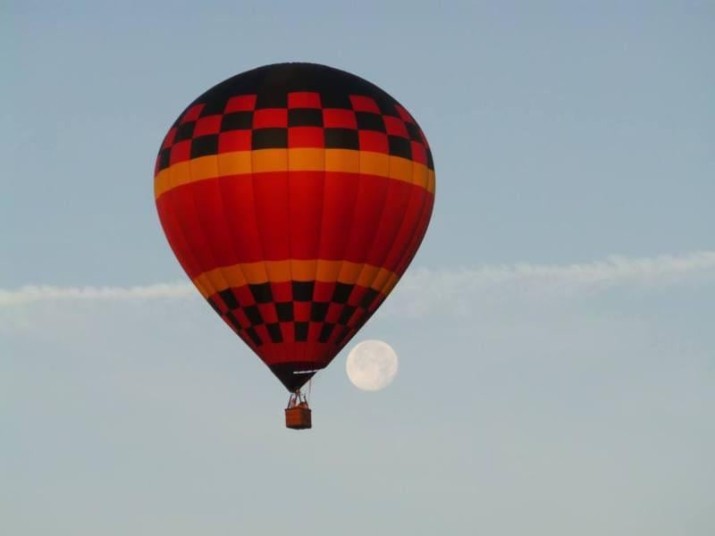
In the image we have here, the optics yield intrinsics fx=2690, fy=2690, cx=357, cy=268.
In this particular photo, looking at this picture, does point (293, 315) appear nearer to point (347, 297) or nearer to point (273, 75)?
point (347, 297)

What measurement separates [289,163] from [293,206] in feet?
2.89

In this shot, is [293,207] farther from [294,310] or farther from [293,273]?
[294,310]

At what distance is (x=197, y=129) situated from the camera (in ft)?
182

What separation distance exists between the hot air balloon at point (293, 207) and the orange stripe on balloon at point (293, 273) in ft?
0.07

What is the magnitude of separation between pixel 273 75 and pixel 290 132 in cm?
161

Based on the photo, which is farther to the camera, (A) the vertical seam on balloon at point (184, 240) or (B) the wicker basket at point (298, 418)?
(A) the vertical seam on balloon at point (184, 240)

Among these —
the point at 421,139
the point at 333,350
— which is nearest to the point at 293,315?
the point at 333,350

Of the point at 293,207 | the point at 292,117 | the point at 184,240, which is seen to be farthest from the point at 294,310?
the point at 292,117

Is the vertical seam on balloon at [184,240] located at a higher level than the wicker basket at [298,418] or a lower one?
higher

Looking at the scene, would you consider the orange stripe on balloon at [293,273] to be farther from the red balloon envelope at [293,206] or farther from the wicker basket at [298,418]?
the wicker basket at [298,418]

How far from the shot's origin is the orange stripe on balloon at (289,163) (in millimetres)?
54750

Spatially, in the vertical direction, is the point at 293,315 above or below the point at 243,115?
below

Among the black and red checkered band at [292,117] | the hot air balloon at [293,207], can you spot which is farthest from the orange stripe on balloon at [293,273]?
the black and red checkered band at [292,117]

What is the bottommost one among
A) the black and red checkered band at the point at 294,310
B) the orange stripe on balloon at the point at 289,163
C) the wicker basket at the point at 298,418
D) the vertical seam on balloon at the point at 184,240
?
the wicker basket at the point at 298,418
